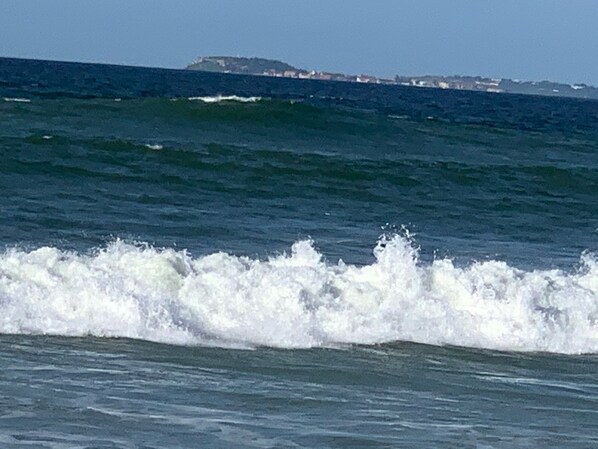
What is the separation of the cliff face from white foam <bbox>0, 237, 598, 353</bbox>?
157 m

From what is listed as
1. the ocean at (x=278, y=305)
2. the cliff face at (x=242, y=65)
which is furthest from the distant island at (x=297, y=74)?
the ocean at (x=278, y=305)

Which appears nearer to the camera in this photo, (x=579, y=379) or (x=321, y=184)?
(x=579, y=379)

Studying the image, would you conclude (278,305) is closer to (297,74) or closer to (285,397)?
(285,397)

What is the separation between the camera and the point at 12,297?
37.6 feet

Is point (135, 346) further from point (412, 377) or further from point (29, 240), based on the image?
point (29, 240)

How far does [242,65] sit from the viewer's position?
17150 cm

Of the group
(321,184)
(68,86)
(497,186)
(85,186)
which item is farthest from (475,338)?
(68,86)

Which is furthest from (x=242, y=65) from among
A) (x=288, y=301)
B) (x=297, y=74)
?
(x=288, y=301)

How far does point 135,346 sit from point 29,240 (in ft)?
15.7

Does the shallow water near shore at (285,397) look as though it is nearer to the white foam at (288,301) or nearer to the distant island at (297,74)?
the white foam at (288,301)

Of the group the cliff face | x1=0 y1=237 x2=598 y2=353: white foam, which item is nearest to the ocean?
x1=0 y1=237 x2=598 y2=353: white foam

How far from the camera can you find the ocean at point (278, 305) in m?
8.69

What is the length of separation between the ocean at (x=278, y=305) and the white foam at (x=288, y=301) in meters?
0.02

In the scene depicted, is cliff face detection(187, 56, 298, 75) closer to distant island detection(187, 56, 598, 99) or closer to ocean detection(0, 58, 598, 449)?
distant island detection(187, 56, 598, 99)
